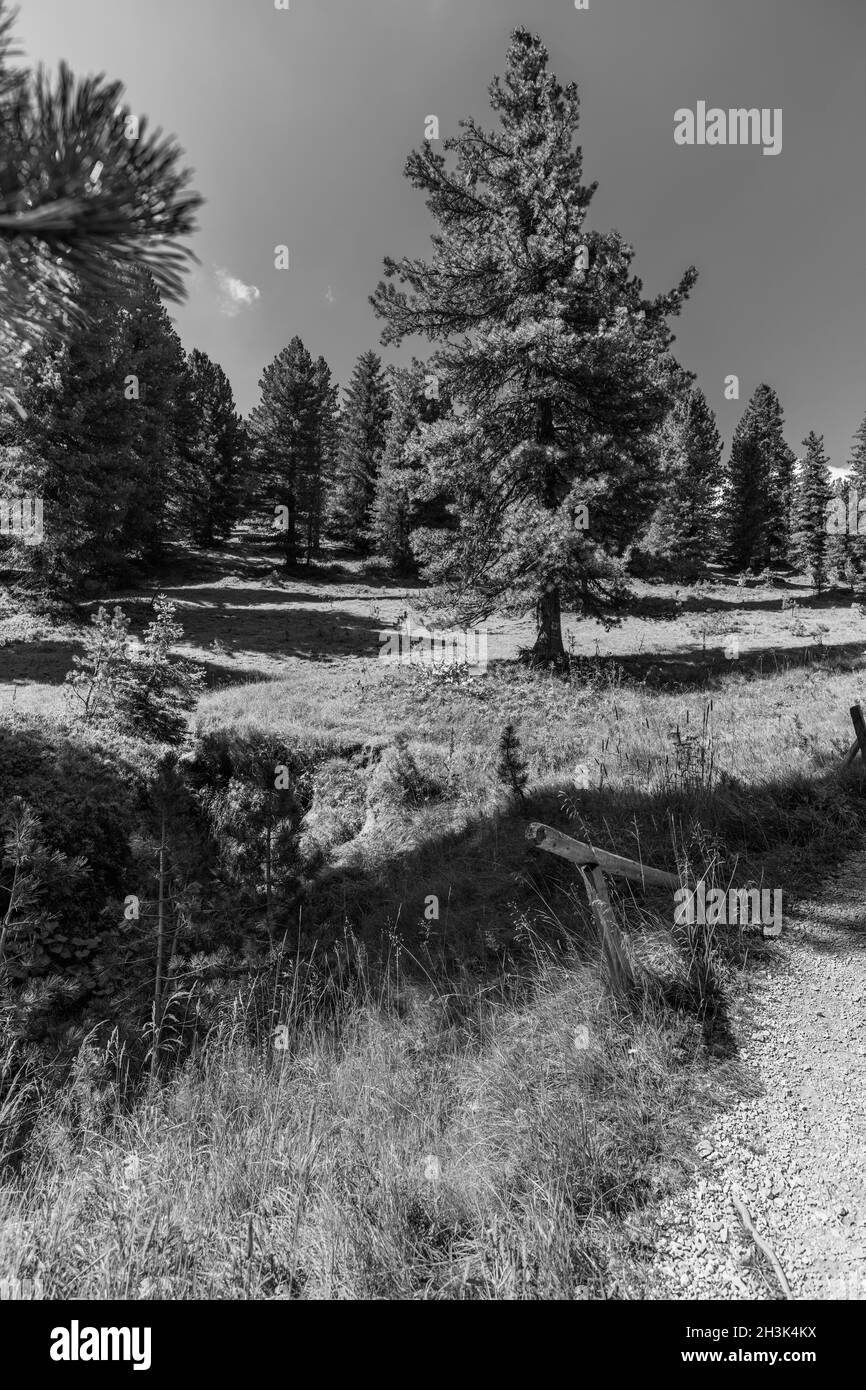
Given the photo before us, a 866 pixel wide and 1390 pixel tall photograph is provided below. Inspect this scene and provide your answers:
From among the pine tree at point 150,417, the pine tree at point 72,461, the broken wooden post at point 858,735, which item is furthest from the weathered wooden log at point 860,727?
the pine tree at point 72,461

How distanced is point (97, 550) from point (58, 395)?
508 cm

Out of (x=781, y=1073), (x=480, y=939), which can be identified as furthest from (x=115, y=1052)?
(x=781, y=1073)

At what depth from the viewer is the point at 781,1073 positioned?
271cm

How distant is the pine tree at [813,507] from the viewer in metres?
43.7

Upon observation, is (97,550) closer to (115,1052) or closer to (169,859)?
(169,859)

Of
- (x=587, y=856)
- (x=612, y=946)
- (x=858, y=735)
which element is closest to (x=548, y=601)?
(x=858, y=735)

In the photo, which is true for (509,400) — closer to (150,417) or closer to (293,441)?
(150,417)

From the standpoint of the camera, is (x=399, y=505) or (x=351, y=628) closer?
(x=351, y=628)

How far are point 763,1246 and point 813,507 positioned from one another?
55.4 metres

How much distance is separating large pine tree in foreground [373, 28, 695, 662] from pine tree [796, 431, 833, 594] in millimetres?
40290

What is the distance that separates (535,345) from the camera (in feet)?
36.8

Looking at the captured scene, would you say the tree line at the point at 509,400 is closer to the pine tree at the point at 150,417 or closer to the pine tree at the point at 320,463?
the pine tree at the point at 150,417

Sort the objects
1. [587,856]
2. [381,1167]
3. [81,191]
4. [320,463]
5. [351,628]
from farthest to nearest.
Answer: [320,463], [351,628], [587,856], [381,1167], [81,191]

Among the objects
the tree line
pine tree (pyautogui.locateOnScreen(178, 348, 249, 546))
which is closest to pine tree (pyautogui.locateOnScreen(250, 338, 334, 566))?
pine tree (pyautogui.locateOnScreen(178, 348, 249, 546))
